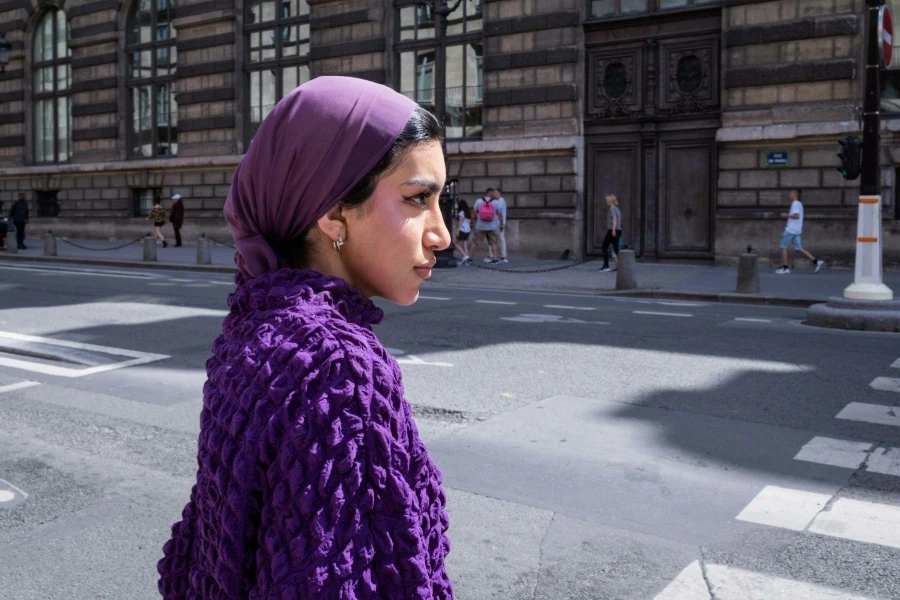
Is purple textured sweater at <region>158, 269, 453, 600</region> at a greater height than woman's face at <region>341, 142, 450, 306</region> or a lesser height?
lesser

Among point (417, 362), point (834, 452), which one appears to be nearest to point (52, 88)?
point (417, 362)

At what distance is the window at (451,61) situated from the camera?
79.6 feet

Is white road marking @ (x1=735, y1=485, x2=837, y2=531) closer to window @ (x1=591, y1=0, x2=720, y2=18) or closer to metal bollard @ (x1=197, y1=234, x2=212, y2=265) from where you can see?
window @ (x1=591, y1=0, x2=720, y2=18)

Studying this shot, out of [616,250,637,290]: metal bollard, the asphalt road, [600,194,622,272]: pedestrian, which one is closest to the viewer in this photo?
the asphalt road

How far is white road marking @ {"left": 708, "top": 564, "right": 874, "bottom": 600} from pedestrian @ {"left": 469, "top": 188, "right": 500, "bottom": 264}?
1797cm

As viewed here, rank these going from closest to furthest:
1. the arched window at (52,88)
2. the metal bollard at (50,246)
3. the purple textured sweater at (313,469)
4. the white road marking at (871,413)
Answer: the purple textured sweater at (313,469) → the white road marking at (871,413) → the metal bollard at (50,246) → the arched window at (52,88)

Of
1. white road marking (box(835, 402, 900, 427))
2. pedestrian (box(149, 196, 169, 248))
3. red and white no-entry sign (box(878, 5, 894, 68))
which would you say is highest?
red and white no-entry sign (box(878, 5, 894, 68))

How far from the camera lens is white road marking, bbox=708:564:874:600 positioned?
12.3 ft

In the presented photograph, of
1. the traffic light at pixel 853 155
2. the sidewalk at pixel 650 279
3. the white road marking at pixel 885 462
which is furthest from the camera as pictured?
the sidewalk at pixel 650 279

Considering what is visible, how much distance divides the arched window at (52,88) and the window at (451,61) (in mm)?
14497

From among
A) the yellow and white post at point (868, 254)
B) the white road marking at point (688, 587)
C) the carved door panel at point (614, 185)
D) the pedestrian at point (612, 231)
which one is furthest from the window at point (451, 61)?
the white road marking at point (688, 587)

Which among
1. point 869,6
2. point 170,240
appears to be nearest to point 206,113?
point 170,240

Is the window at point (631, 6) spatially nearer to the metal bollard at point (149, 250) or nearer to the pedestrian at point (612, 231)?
the pedestrian at point (612, 231)

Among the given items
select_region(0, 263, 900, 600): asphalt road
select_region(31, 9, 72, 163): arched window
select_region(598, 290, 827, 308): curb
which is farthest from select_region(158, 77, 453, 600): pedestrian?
select_region(31, 9, 72, 163): arched window
